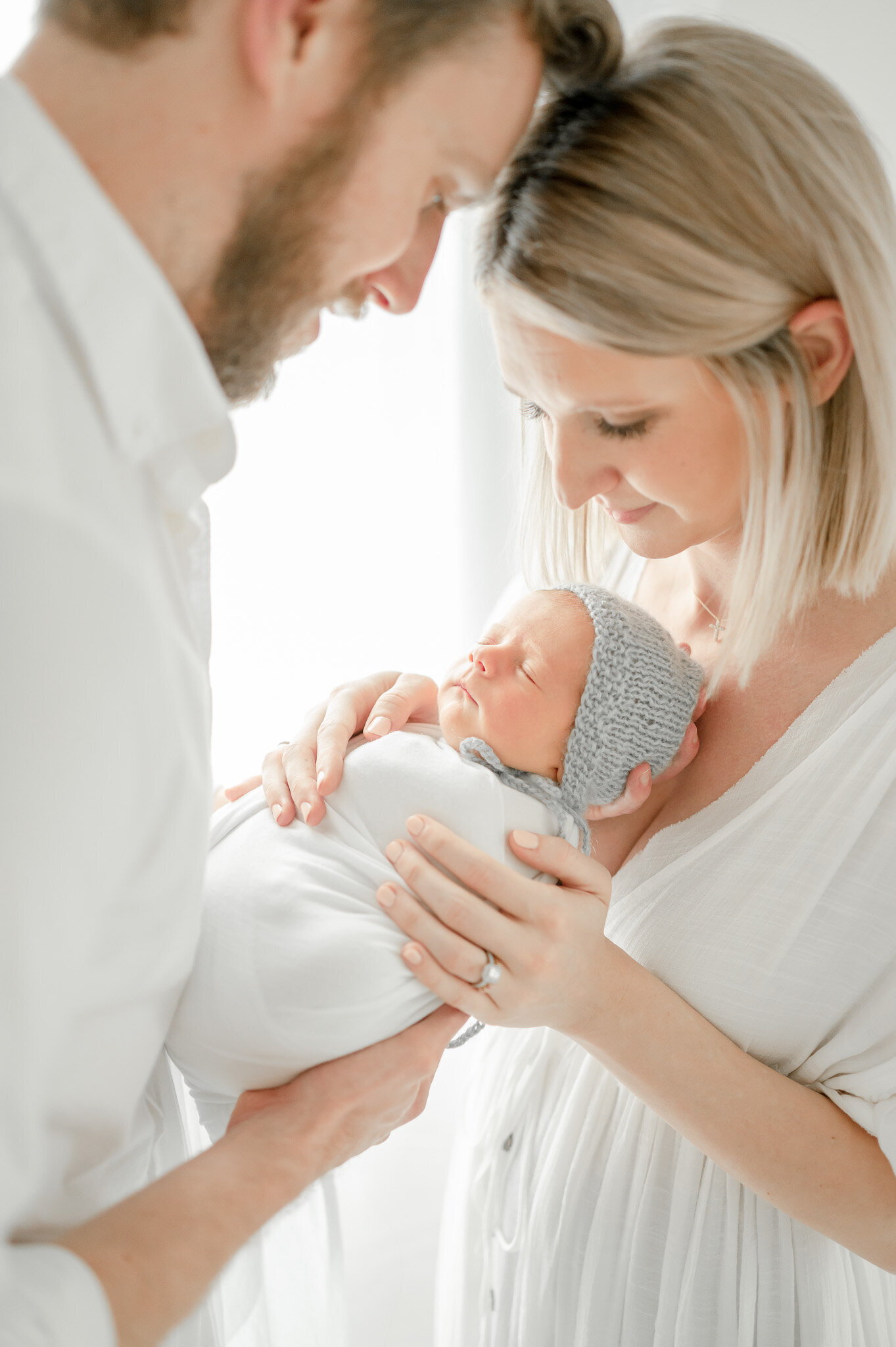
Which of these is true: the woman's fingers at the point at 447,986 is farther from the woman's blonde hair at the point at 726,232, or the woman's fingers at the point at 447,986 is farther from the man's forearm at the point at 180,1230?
the woman's blonde hair at the point at 726,232

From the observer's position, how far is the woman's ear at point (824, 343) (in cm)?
117

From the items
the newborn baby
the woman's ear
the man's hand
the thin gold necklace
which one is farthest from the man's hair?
the man's hand

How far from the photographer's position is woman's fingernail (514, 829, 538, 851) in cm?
123

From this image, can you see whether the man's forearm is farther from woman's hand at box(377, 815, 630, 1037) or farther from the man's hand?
woman's hand at box(377, 815, 630, 1037)

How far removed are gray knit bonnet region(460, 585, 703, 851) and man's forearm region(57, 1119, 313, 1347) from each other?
59 centimetres

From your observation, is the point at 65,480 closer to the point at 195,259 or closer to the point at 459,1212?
the point at 195,259

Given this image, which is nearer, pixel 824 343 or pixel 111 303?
pixel 111 303

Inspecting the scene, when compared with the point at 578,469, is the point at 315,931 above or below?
below

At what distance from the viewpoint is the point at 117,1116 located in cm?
93

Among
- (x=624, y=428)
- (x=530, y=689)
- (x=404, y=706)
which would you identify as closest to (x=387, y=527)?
(x=404, y=706)

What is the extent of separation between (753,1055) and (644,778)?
1.23 ft

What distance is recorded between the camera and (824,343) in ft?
3.95

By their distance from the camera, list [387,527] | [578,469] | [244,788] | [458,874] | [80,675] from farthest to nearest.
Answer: [387,527], [244,788], [578,469], [458,874], [80,675]

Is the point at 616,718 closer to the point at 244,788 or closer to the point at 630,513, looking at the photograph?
the point at 630,513
